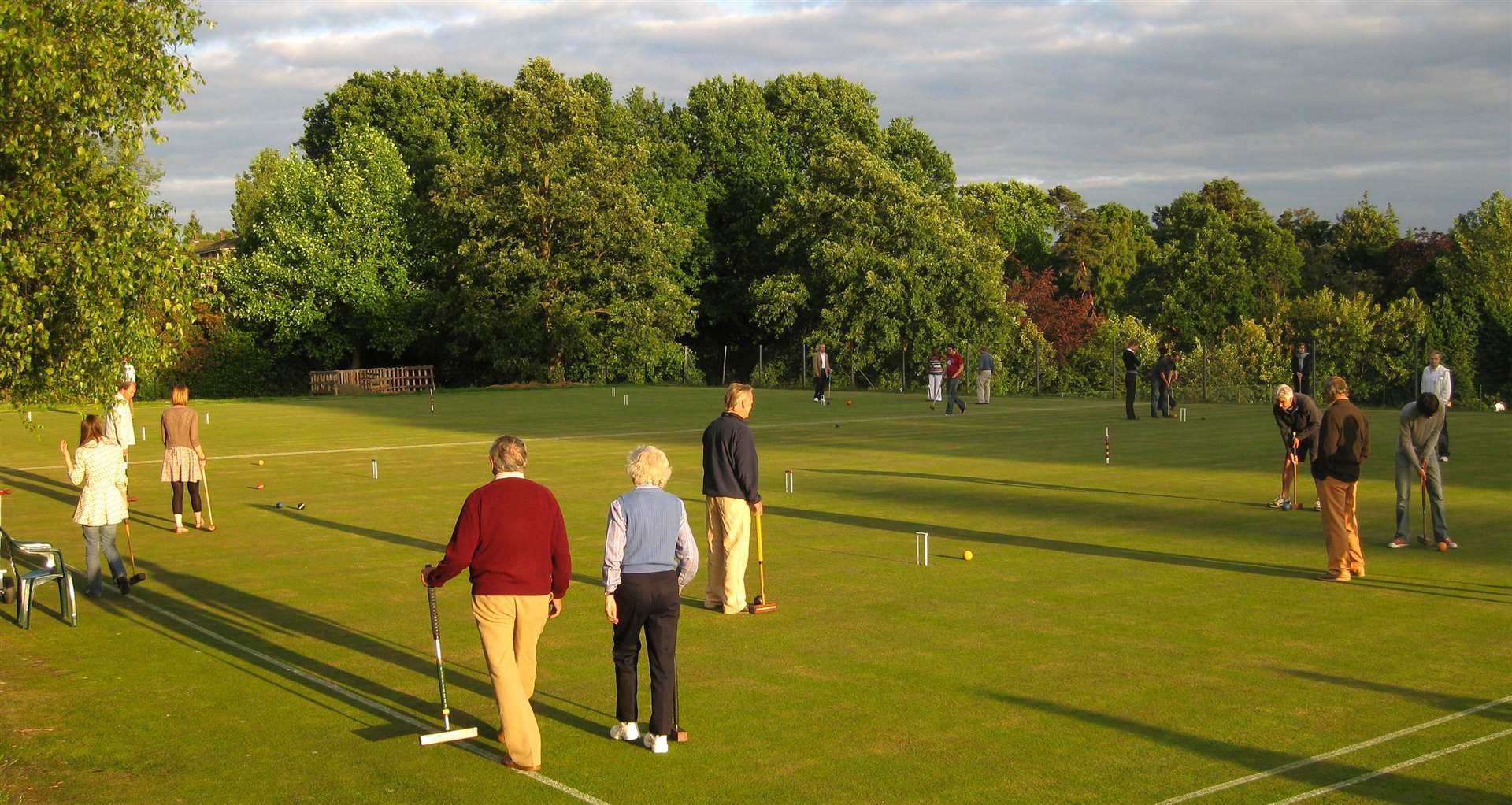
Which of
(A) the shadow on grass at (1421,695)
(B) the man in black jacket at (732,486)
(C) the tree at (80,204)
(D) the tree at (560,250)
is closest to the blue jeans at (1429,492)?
(A) the shadow on grass at (1421,695)

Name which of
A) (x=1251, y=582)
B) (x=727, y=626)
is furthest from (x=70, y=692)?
(x=1251, y=582)

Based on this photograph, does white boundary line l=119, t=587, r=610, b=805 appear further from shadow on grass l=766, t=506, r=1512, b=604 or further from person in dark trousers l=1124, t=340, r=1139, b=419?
person in dark trousers l=1124, t=340, r=1139, b=419

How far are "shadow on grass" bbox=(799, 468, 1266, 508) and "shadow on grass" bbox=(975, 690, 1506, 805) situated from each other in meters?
10.7

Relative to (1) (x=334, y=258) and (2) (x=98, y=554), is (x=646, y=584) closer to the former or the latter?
(2) (x=98, y=554)

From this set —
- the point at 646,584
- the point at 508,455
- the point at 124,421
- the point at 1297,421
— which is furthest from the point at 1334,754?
the point at 124,421

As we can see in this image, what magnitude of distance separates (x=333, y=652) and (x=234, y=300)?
5662cm

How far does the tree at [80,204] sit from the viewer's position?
1031 cm

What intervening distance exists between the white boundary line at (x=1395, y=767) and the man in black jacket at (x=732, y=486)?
5.15 meters

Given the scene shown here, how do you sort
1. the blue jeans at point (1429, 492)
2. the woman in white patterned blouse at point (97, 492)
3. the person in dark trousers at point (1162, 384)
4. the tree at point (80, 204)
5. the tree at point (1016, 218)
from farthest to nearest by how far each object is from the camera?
the tree at point (1016, 218) < the person in dark trousers at point (1162, 384) < the blue jeans at point (1429, 492) < the woman in white patterned blouse at point (97, 492) < the tree at point (80, 204)

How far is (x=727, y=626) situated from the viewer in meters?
11.5

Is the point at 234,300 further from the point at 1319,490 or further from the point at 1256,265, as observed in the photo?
the point at 1319,490

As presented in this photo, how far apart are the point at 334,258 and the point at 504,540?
5818cm

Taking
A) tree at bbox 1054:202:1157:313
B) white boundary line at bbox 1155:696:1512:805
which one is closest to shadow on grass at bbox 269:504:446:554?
white boundary line at bbox 1155:696:1512:805

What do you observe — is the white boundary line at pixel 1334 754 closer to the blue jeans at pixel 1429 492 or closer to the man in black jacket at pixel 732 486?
Result: the man in black jacket at pixel 732 486
